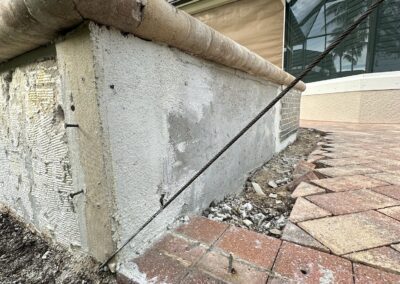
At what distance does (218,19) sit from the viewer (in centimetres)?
435

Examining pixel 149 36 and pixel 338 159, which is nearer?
pixel 149 36

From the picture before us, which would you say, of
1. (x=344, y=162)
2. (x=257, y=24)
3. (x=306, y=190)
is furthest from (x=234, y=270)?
(x=257, y=24)

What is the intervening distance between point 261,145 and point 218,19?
3076 mm

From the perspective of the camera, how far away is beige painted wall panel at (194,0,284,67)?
13.2ft

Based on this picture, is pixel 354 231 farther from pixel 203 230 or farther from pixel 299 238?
pixel 203 230

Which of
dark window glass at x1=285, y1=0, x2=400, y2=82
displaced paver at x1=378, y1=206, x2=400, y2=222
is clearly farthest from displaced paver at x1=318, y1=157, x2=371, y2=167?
dark window glass at x1=285, y1=0, x2=400, y2=82

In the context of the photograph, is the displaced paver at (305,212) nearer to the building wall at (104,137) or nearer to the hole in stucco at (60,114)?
the building wall at (104,137)

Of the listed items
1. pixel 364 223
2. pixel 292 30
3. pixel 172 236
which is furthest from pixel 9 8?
pixel 292 30

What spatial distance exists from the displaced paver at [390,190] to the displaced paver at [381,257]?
0.61 m

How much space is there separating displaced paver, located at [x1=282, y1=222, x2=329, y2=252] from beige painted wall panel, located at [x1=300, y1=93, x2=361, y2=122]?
5740 mm

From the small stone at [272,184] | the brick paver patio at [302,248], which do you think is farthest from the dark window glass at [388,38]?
the brick paver patio at [302,248]

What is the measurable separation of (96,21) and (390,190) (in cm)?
168

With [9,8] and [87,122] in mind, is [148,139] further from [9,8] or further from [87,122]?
[9,8]

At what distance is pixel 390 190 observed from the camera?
4.66ft
